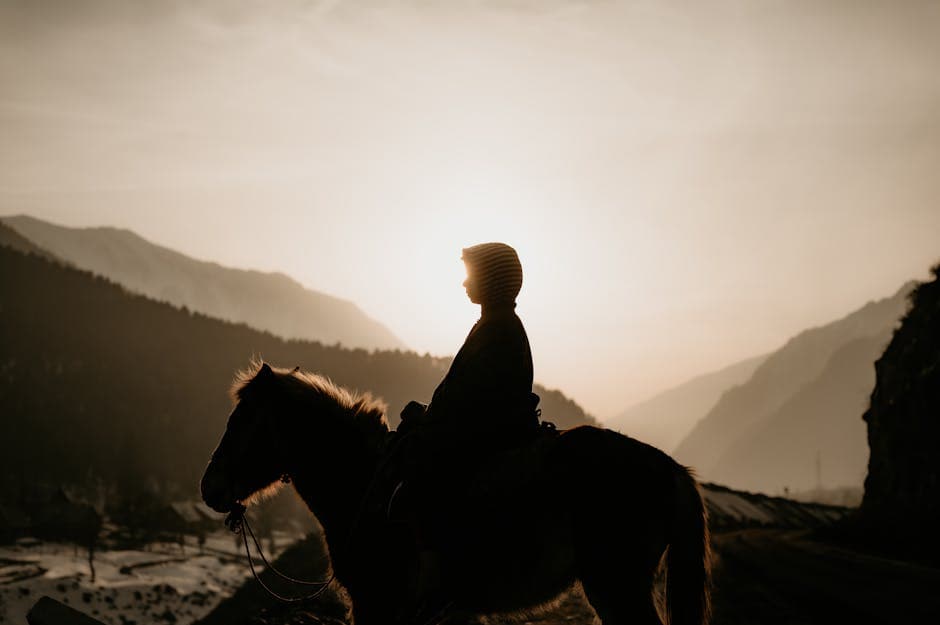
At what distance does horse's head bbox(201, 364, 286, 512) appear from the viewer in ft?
21.3

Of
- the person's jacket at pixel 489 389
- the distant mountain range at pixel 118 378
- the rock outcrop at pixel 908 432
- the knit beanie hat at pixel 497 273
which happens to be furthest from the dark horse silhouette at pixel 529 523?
the distant mountain range at pixel 118 378

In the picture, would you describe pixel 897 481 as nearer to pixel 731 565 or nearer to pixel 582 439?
pixel 731 565

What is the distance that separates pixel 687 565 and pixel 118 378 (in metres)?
129

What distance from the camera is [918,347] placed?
31.6m

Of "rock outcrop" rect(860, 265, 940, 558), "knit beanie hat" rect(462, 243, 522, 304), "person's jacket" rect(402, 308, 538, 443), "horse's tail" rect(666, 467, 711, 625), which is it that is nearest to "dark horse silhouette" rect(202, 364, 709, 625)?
"horse's tail" rect(666, 467, 711, 625)

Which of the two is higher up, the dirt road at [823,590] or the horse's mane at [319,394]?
the horse's mane at [319,394]

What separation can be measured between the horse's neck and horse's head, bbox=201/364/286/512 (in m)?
0.21

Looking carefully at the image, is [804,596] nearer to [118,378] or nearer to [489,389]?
[489,389]

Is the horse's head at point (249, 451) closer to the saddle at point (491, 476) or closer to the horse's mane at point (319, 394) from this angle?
the horse's mane at point (319, 394)

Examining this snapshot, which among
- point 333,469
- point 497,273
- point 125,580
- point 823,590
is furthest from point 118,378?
point 497,273

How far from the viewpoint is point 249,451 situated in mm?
6574

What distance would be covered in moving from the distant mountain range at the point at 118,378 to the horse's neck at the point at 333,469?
105912 millimetres

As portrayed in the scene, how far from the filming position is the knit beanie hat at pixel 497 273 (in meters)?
6.02

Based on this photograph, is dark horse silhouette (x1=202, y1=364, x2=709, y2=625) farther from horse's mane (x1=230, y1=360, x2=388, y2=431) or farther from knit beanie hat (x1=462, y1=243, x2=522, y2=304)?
knit beanie hat (x1=462, y1=243, x2=522, y2=304)
